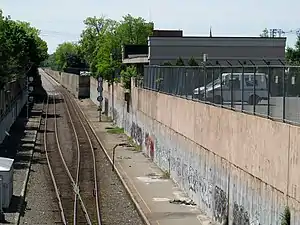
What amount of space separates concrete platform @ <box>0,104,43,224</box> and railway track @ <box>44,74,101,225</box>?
1119 millimetres

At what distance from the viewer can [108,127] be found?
5984cm

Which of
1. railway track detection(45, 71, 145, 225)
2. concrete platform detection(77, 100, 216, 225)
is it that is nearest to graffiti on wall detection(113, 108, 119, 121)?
railway track detection(45, 71, 145, 225)

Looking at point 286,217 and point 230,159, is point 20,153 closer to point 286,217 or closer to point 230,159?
point 230,159

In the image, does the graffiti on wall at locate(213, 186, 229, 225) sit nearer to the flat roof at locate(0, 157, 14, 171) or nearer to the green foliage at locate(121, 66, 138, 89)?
the flat roof at locate(0, 157, 14, 171)

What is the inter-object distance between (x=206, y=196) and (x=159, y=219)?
1577 mm

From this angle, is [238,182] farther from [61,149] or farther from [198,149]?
[61,149]

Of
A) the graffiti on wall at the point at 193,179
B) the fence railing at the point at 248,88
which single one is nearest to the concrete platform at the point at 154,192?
the graffiti on wall at the point at 193,179

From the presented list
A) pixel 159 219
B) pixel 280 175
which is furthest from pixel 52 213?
pixel 280 175

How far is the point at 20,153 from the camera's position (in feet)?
131

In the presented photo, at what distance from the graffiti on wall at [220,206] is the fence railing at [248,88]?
7.85 feet

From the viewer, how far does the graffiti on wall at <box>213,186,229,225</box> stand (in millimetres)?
20297

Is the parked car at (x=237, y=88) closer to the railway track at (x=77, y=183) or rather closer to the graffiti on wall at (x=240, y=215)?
the graffiti on wall at (x=240, y=215)

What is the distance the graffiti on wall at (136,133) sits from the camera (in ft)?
141

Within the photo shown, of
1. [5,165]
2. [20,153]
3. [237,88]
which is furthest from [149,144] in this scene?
[237,88]
